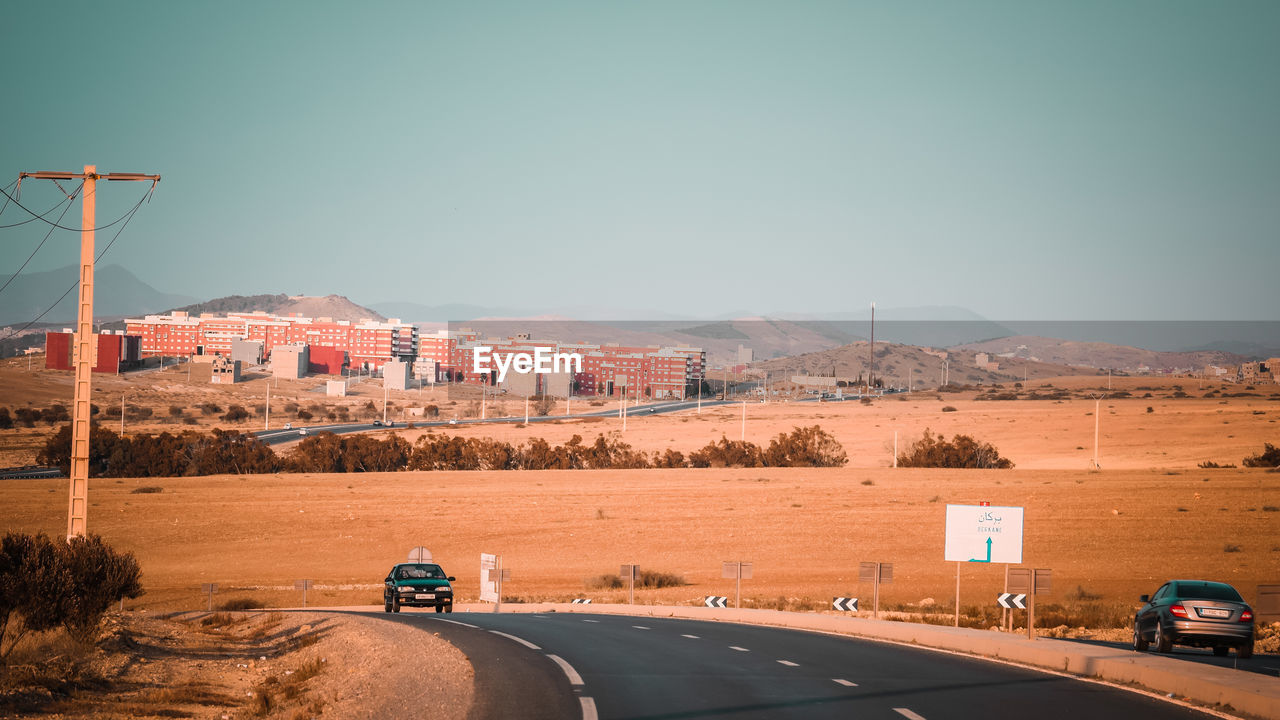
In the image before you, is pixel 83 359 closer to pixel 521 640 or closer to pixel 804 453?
pixel 521 640

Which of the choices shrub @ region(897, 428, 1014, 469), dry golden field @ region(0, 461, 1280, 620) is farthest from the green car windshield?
shrub @ region(897, 428, 1014, 469)

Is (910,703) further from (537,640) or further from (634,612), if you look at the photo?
(634,612)

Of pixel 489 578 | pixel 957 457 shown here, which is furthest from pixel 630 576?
pixel 957 457

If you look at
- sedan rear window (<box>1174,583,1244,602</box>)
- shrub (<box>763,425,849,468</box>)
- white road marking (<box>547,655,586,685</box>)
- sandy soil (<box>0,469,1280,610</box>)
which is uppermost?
sedan rear window (<box>1174,583,1244,602</box>)

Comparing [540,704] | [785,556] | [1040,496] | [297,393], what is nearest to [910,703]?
[540,704]

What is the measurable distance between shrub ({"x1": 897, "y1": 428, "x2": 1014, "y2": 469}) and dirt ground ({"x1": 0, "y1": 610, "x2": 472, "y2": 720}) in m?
67.9

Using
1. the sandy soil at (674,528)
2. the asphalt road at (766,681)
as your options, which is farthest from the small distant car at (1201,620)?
the sandy soil at (674,528)

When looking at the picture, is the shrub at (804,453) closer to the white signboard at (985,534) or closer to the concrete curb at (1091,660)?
the concrete curb at (1091,660)

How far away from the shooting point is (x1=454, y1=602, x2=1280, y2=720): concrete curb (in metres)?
12.9

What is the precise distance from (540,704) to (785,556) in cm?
3721

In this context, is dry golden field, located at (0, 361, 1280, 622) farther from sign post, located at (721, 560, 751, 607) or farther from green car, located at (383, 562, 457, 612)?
green car, located at (383, 562, 457, 612)

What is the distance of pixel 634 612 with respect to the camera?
31359 millimetres

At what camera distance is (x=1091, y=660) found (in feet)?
52.5

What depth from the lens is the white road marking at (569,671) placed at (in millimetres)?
14312
